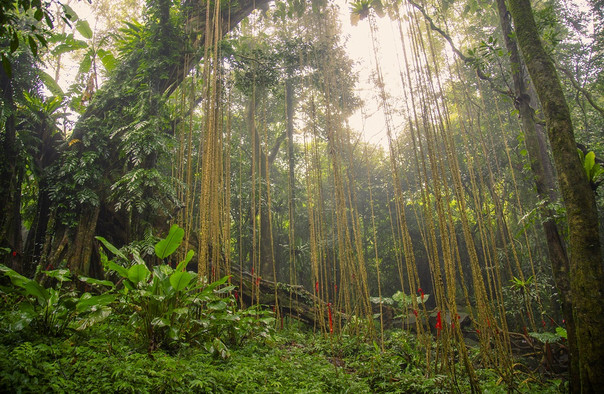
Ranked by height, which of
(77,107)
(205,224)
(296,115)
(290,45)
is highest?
(296,115)

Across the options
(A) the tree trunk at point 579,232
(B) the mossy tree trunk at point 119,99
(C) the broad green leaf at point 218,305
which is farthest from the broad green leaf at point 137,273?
(A) the tree trunk at point 579,232

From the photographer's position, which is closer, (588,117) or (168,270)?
(168,270)

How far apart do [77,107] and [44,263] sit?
75.9 inches

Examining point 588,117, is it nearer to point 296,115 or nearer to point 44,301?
point 296,115

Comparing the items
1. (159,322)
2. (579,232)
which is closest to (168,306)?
(159,322)

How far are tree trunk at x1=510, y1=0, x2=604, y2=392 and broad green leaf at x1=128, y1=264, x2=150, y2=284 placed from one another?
71.6 inches

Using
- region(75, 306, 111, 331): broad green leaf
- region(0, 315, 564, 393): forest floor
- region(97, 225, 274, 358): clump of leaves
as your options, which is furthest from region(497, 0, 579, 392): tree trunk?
region(75, 306, 111, 331): broad green leaf

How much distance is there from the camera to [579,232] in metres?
1.17

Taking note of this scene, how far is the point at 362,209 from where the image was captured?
25.6 ft

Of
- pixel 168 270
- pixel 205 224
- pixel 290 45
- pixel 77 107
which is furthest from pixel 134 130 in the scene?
pixel 290 45

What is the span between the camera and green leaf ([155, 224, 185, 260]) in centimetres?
158

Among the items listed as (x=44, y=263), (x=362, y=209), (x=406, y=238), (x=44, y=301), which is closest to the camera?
(x=44, y=301)

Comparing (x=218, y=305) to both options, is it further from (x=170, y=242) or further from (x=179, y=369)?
(x=179, y=369)

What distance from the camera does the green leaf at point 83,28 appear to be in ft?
11.6
